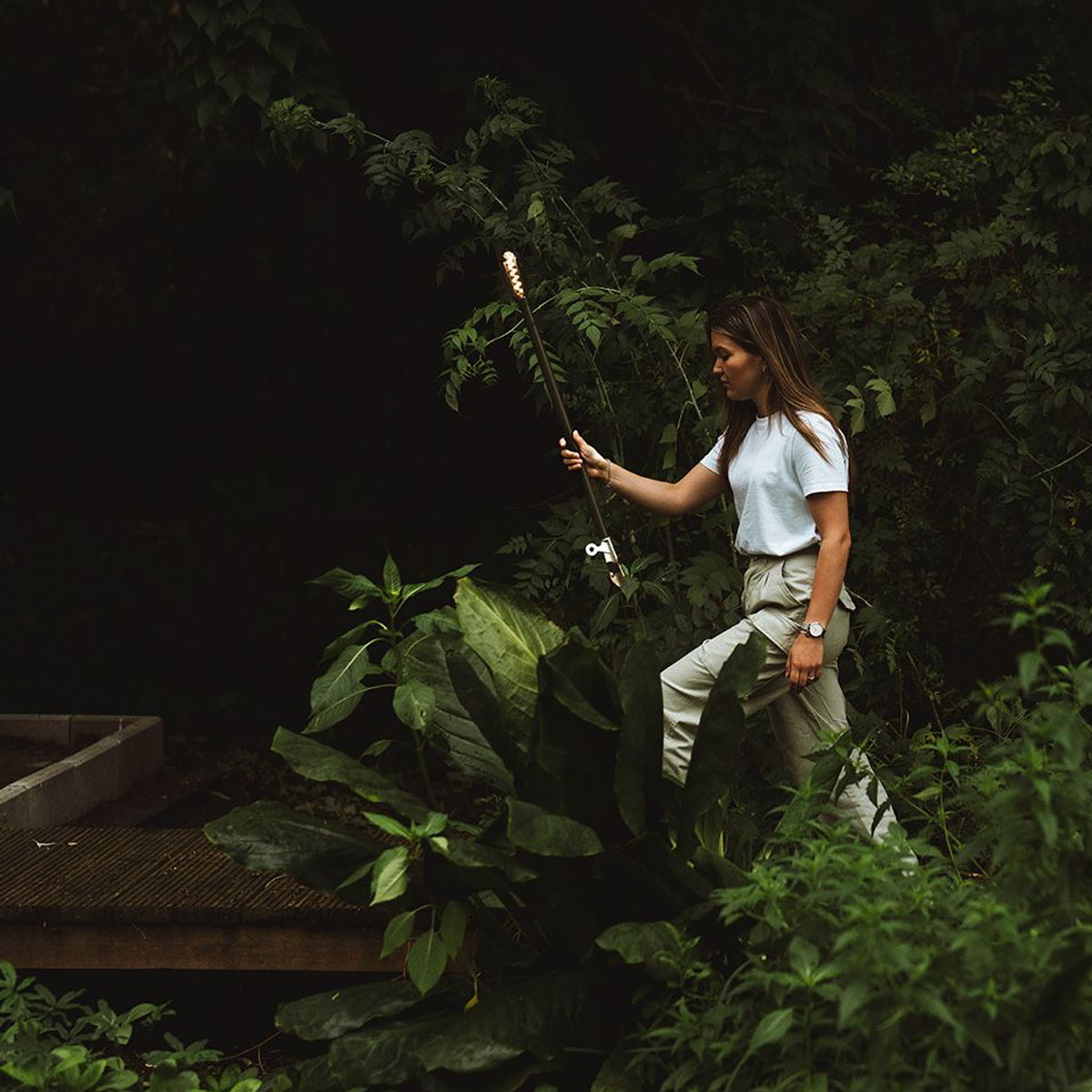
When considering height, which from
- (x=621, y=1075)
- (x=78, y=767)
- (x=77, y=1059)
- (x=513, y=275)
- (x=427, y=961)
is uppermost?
(x=513, y=275)

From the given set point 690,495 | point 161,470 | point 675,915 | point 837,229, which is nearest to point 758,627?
point 690,495

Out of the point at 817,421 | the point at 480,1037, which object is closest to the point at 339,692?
the point at 480,1037

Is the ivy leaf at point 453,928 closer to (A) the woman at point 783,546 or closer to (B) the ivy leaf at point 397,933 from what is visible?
(B) the ivy leaf at point 397,933

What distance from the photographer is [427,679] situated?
3.84 metres

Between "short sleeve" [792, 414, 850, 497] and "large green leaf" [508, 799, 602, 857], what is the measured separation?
118 cm

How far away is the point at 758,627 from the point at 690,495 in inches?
22.9

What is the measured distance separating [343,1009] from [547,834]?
736 mm

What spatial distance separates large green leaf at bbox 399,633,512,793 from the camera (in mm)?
3764

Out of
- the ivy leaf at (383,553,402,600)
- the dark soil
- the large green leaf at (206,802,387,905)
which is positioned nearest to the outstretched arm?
the ivy leaf at (383,553,402,600)

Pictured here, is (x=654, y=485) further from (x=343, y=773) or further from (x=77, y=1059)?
(x=77, y=1059)

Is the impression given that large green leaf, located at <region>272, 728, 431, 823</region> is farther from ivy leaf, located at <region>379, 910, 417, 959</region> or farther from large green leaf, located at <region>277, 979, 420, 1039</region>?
large green leaf, located at <region>277, 979, 420, 1039</region>

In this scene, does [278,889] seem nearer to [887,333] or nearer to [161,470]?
[887,333]

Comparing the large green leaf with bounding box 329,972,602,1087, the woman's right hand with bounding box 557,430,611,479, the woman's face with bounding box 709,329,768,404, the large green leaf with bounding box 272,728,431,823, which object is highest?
the woman's face with bounding box 709,329,768,404

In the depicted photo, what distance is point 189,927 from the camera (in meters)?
4.08
